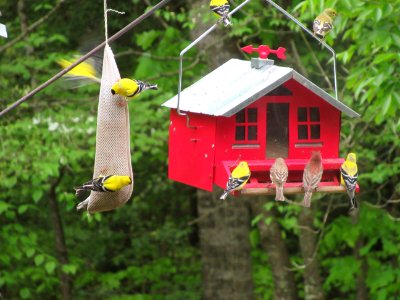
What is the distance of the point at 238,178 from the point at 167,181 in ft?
22.1

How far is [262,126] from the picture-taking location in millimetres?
4000

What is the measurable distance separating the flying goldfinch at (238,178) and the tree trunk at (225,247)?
5.30 meters

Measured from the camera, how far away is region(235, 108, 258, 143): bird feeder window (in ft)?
13.1

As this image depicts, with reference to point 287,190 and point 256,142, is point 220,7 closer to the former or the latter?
point 256,142

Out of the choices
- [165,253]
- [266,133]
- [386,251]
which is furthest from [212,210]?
[266,133]

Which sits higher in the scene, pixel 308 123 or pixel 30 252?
pixel 308 123

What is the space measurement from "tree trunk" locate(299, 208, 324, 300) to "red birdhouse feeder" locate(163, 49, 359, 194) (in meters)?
4.36

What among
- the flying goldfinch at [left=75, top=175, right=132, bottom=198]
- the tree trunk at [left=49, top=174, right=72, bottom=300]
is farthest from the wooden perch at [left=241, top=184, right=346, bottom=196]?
the tree trunk at [left=49, top=174, right=72, bottom=300]

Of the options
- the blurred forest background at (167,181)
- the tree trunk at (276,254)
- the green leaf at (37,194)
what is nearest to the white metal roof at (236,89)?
the blurred forest background at (167,181)

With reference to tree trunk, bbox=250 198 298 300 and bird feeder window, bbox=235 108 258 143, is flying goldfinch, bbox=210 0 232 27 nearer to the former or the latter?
bird feeder window, bbox=235 108 258 143

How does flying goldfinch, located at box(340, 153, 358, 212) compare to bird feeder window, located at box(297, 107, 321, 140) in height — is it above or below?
below

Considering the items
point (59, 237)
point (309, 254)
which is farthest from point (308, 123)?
point (59, 237)

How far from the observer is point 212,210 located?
8.91 meters

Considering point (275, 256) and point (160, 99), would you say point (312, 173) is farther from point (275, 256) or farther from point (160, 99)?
point (275, 256)
